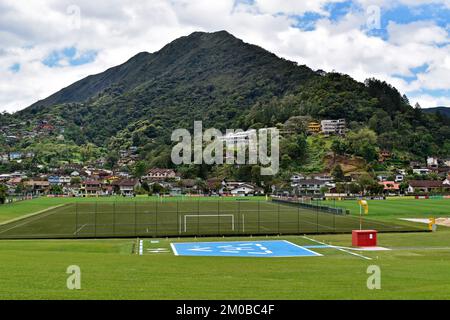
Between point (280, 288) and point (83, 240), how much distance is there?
30.6m

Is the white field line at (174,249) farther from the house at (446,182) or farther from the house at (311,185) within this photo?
the house at (446,182)

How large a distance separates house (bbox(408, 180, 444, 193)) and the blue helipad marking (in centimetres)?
13574

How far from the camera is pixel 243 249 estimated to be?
120ft

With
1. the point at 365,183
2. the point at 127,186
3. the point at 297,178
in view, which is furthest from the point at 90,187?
the point at 365,183

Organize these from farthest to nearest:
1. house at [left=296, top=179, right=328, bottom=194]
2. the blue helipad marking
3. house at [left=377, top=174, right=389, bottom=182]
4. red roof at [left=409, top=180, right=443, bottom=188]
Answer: house at [left=377, top=174, right=389, bottom=182] → red roof at [left=409, top=180, right=443, bottom=188] → house at [left=296, top=179, right=328, bottom=194] → the blue helipad marking

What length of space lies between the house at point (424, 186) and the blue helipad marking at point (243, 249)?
445 feet

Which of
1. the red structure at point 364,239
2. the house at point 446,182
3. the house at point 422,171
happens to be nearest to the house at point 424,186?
the house at point 446,182

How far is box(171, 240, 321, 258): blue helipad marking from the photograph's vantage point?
110 ft

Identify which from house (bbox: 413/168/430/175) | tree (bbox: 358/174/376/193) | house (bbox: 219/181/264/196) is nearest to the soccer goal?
tree (bbox: 358/174/376/193)

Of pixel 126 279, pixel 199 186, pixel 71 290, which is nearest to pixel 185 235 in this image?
pixel 126 279

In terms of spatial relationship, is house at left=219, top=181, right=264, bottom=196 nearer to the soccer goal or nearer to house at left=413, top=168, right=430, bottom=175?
house at left=413, top=168, right=430, bottom=175
